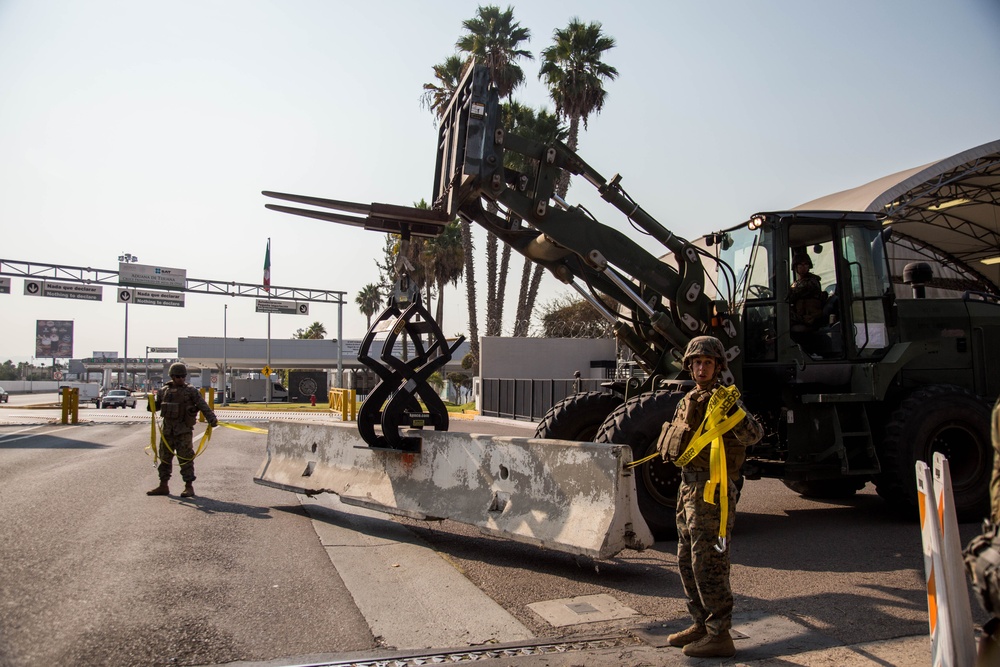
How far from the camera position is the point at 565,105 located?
3378cm

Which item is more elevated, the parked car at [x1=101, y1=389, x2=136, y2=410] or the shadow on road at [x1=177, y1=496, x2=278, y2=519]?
the parked car at [x1=101, y1=389, x2=136, y2=410]

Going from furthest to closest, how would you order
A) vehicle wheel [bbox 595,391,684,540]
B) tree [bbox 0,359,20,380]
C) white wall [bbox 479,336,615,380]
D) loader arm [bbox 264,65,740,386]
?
tree [bbox 0,359,20,380]
white wall [bbox 479,336,615,380]
loader arm [bbox 264,65,740,386]
vehicle wheel [bbox 595,391,684,540]

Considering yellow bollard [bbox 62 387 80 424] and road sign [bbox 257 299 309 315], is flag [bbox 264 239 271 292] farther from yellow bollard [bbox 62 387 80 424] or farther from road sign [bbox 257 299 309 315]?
yellow bollard [bbox 62 387 80 424]

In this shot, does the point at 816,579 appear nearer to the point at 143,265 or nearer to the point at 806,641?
the point at 806,641

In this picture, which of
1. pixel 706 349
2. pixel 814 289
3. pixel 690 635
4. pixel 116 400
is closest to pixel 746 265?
pixel 814 289

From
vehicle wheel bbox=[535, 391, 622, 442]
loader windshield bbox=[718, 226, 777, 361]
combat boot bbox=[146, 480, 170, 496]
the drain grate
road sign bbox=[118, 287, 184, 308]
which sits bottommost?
the drain grate

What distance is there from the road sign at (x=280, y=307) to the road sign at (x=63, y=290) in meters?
9.06

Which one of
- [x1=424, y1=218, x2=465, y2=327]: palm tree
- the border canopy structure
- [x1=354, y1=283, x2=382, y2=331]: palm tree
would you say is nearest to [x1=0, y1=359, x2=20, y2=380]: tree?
[x1=354, y1=283, x2=382, y2=331]: palm tree

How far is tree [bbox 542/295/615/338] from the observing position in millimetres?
46500

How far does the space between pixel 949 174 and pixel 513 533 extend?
18.8m

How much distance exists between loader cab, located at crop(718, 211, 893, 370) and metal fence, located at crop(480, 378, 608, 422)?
1312 centimetres

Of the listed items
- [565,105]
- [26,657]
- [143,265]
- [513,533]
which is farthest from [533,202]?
[143,265]

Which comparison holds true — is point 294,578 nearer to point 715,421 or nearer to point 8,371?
point 715,421

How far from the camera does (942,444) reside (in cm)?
786
